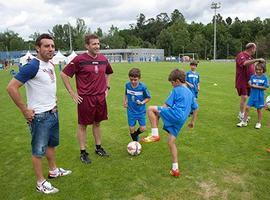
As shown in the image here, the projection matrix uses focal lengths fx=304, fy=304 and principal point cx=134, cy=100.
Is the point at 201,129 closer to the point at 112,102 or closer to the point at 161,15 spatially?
the point at 112,102

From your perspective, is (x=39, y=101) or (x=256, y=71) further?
(x=256, y=71)

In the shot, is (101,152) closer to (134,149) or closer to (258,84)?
(134,149)

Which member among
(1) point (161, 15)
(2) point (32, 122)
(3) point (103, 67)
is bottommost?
(2) point (32, 122)

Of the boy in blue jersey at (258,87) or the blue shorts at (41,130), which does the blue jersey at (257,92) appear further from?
the blue shorts at (41,130)

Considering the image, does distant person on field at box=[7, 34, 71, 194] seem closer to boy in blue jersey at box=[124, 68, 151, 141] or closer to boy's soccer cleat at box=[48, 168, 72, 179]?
boy's soccer cleat at box=[48, 168, 72, 179]

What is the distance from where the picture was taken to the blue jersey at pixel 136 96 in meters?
6.14

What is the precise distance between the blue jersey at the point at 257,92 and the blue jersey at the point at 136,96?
10.8 feet

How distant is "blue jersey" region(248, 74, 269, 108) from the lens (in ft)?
25.7

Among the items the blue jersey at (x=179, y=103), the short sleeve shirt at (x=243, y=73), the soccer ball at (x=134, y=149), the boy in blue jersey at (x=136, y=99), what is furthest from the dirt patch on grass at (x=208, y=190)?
the short sleeve shirt at (x=243, y=73)

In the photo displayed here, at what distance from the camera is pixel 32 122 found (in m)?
4.41

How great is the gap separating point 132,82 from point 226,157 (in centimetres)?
233

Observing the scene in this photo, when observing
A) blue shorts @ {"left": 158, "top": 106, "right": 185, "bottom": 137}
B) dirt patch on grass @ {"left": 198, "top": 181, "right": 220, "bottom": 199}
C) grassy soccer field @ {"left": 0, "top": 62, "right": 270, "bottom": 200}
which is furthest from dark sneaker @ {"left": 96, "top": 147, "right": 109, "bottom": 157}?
dirt patch on grass @ {"left": 198, "top": 181, "right": 220, "bottom": 199}

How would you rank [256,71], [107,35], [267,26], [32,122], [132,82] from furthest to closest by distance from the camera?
[107,35] < [267,26] < [256,71] < [132,82] < [32,122]

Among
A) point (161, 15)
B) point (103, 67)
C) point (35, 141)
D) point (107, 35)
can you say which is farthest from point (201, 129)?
point (161, 15)
